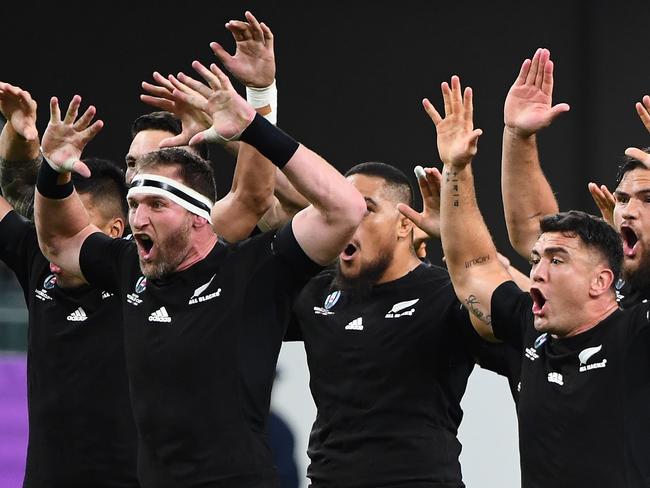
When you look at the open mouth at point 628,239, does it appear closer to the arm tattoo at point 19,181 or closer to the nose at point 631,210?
the nose at point 631,210

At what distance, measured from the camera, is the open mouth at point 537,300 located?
16.4 ft

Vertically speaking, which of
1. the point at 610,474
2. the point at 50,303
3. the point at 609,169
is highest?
the point at 609,169

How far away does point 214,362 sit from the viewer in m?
4.89

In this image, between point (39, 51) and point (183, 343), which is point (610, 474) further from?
point (39, 51)

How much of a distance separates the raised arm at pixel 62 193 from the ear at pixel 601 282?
5.90 ft

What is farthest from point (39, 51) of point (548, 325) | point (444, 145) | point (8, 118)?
point (548, 325)

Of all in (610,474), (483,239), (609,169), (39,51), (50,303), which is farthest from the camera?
(39,51)

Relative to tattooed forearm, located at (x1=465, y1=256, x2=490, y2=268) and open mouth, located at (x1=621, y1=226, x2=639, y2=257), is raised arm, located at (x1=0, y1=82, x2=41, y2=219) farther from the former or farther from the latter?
open mouth, located at (x1=621, y1=226, x2=639, y2=257)

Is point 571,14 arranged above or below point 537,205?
above

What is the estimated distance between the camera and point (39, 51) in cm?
863

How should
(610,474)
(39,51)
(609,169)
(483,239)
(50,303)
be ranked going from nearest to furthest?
(610,474) < (483,239) < (50,303) < (609,169) < (39,51)

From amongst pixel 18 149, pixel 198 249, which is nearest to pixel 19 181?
pixel 18 149

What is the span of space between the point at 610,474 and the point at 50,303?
2.28 m

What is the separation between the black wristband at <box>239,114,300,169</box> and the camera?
4.73m
